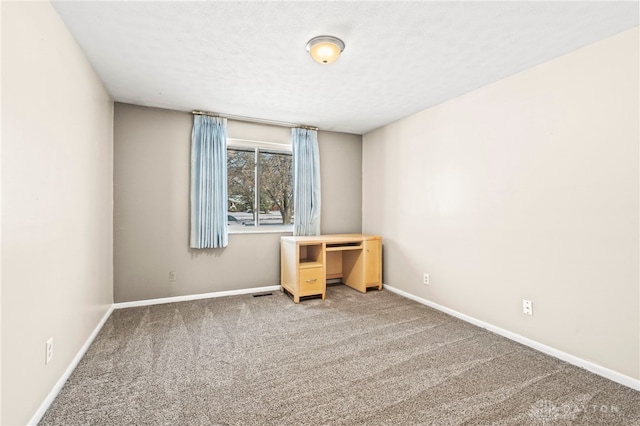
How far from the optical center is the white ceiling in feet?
5.78

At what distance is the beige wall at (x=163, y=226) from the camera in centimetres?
332

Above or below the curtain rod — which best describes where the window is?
below

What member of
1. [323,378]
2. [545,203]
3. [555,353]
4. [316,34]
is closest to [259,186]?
[316,34]

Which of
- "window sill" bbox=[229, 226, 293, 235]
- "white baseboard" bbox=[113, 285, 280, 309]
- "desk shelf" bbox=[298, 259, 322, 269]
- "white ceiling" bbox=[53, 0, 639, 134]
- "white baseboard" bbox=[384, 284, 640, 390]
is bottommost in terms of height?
"white baseboard" bbox=[384, 284, 640, 390]

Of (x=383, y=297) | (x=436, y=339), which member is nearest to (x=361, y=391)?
(x=436, y=339)

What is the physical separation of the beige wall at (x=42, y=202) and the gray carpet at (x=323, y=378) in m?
0.34

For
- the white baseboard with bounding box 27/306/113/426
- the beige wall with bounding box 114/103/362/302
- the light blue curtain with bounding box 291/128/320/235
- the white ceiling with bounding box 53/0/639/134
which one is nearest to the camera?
the white baseboard with bounding box 27/306/113/426

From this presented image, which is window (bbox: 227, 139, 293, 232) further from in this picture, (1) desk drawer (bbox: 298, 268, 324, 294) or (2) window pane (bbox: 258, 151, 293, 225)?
(1) desk drawer (bbox: 298, 268, 324, 294)

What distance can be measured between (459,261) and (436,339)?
0.90 metres

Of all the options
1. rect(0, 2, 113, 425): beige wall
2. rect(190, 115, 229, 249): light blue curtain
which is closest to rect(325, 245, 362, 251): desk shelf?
rect(190, 115, 229, 249): light blue curtain

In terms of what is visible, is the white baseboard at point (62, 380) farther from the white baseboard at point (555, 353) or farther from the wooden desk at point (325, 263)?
the white baseboard at point (555, 353)

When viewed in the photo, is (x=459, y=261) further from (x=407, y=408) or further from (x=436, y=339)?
(x=407, y=408)

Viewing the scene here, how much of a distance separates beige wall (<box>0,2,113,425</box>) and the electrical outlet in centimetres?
3

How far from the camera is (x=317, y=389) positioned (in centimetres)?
185
